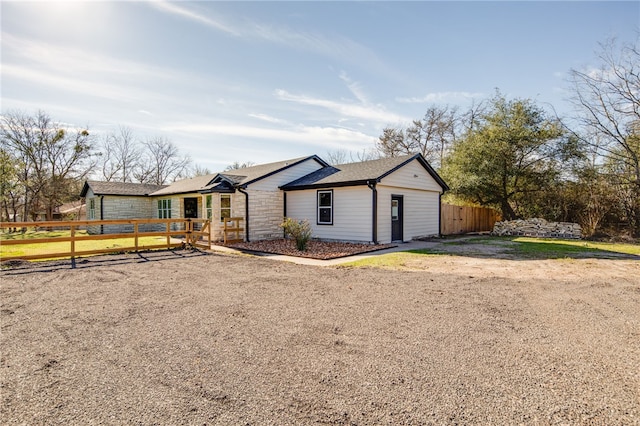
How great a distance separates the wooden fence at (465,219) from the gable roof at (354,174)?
6.99 feet

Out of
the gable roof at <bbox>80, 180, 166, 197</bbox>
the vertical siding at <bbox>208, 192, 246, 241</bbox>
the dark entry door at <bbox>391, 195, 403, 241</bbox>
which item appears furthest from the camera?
the gable roof at <bbox>80, 180, 166, 197</bbox>

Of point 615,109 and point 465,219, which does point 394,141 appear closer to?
point 465,219

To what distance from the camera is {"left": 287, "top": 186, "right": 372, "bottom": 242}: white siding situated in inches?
511

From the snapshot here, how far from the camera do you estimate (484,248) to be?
12.3 metres

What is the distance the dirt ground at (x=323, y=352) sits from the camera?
244cm

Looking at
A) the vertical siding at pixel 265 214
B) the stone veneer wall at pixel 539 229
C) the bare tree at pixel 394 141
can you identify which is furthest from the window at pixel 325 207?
the bare tree at pixel 394 141

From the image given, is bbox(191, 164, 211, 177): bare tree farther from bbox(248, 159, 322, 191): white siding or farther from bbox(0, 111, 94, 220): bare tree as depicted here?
bbox(248, 159, 322, 191): white siding

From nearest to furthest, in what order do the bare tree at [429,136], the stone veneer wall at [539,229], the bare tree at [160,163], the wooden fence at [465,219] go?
the stone veneer wall at [539,229], the wooden fence at [465,219], the bare tree at [429,136], the bare tree at [160,163]

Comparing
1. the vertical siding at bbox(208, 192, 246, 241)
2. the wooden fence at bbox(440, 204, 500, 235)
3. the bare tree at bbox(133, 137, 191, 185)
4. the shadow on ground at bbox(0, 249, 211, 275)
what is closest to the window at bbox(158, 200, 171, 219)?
the vertical siding at bbox(208, 192, 246, 241)

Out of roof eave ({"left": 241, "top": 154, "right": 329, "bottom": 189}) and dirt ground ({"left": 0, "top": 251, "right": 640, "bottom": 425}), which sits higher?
roof eave ({"left": 241, "top": 154, "right": 329, "bottom": 189})

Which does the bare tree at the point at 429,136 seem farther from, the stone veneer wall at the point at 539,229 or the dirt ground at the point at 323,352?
the dirt ground at the point at 323,352

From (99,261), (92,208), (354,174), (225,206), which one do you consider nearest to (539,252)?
(354,174)

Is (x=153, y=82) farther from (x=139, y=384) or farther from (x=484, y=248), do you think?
(x=484, y=248)

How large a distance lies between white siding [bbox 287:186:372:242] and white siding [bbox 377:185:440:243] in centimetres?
59
